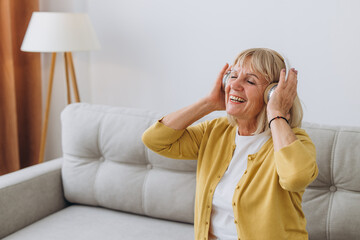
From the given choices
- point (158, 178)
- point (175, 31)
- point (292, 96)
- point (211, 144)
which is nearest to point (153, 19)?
point (175, 31)

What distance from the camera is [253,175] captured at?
4.92 ft

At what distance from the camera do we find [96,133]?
2.19 m

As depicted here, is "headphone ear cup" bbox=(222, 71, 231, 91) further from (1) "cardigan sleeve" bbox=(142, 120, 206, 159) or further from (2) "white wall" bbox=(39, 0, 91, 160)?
(2) "white wall" bbox=(39, 0, 91, 160)

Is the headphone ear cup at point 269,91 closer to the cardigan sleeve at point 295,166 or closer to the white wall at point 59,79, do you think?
the cardigan sleeve at point 295,166

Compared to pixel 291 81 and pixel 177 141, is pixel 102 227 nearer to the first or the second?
pixel 177 141

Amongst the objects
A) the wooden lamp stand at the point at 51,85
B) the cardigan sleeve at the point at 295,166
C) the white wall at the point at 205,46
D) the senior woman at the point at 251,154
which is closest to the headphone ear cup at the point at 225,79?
the senior woman at the point at 251,154

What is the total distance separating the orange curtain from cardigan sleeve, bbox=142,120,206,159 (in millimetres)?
1316

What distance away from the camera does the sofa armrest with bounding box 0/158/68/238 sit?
2.01m

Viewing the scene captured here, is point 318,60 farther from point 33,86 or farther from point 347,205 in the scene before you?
point 33,86

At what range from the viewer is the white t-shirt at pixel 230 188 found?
154 cm

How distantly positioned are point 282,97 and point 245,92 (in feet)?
0.41

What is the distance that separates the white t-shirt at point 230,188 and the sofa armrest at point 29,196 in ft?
3.05

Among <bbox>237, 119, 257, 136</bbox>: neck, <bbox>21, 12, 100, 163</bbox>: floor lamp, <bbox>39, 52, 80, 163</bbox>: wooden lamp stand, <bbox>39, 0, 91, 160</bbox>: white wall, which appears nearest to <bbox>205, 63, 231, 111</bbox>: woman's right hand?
<bbox>237, 119, 257, 136</bbox>: neck

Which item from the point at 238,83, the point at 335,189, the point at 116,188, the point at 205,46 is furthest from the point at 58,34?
the point at 335,189
